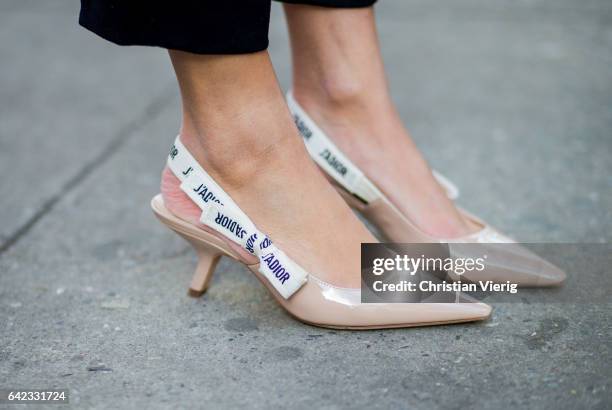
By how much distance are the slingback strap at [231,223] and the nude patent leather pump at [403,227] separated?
253mm

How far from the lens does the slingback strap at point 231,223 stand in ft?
3.61

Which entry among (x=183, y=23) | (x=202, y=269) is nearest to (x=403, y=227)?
(x=202, y=269)

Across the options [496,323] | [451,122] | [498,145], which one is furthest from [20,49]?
[496,323]

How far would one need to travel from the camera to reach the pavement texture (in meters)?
1.00

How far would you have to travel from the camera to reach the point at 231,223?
44.5 inches

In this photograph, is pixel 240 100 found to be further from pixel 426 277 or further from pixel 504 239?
pixel 504 239

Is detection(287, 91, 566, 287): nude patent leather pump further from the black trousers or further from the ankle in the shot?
the black trousers

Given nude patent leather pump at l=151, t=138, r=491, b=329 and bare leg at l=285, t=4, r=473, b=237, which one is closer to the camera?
nude patent leather pump at l=151, t=138, r=491, b=329

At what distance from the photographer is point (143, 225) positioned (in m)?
1.55

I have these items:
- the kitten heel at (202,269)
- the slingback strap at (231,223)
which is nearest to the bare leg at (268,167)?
the slingback strap at (231,223)

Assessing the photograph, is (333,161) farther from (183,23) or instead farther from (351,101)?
(183,23)

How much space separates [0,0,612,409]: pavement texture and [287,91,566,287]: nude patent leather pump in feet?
0.21

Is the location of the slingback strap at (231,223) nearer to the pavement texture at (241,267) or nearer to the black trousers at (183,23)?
the pavement texture at (241,267)

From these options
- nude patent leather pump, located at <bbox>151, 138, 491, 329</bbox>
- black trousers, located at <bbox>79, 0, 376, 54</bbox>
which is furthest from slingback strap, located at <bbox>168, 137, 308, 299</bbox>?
black trousers, located at <bbox>79, 0, 376, 54</bbox>
